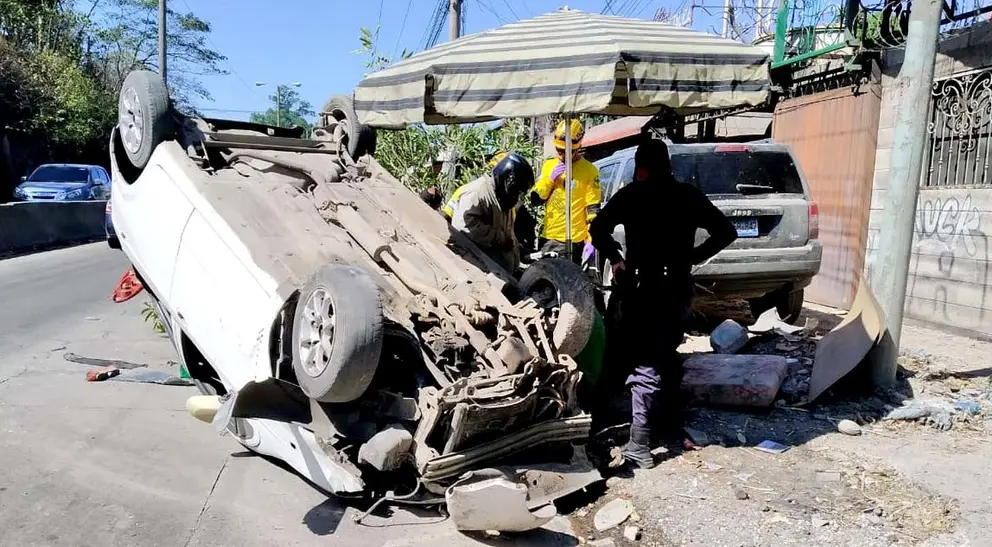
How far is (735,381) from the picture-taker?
527cm

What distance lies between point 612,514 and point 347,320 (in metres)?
1.64

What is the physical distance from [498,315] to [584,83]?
1.28 m

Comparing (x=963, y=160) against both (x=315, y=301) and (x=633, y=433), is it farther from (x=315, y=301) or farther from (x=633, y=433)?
(x=315, y=301)

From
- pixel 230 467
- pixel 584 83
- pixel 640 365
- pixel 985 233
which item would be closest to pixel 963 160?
pixel 985 233

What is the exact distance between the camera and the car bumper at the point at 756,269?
7195 millimetres

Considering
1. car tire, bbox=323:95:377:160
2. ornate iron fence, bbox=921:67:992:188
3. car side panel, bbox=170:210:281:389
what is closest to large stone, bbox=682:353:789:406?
car side panel, bbox=170:210:281:389

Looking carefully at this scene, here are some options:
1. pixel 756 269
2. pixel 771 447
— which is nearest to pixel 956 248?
pixel 756 269

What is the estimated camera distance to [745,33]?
14273 mm

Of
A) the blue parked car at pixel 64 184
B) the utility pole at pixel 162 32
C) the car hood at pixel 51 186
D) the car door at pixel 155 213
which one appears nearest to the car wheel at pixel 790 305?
the car door at pixel 155 213

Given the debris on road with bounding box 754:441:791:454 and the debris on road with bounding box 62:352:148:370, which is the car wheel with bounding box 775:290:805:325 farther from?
the debris on road with bounding box 62:352:148:370

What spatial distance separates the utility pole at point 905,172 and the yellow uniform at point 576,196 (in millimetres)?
2424

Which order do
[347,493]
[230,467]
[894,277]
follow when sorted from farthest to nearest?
[894,277]
[230,467]
[347,493]

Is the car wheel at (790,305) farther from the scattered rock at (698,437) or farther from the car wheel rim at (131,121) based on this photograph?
the car wheel rim at (131,121)

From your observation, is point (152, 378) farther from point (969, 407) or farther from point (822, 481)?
point (969, 407)
